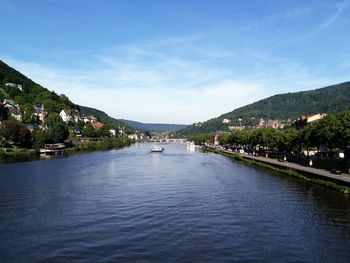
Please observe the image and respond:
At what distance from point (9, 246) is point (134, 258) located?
774cm

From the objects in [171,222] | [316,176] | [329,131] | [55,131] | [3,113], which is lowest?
[171,222]

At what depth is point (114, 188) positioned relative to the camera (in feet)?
152

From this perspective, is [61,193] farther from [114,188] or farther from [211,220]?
[211,220]

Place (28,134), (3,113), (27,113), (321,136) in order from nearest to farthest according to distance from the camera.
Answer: (321,136) → (28,134) → (3,113) → (27,113)

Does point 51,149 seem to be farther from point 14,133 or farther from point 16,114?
point 16,114

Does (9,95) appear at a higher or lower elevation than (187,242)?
higher

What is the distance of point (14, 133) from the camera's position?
108m

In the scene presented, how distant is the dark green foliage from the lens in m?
106

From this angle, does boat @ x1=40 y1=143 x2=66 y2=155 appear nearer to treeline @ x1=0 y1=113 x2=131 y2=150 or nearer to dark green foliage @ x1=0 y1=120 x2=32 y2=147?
treeline @ x1=0 y1=113 x2=131 y2=150

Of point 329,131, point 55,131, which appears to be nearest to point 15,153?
point 55,131

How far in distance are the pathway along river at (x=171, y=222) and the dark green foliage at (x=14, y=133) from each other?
5930 centimetres

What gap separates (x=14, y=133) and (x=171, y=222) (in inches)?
3431

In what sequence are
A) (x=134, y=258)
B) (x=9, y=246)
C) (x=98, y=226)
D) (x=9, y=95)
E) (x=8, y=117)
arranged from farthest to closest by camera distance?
(x=9, y=95) → (x=8, y=117) → (x=98, y=226) → (x=9, y=246) → (x=134, y=258)

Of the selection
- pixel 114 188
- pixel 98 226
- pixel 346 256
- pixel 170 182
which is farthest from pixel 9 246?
pixel 170 182
